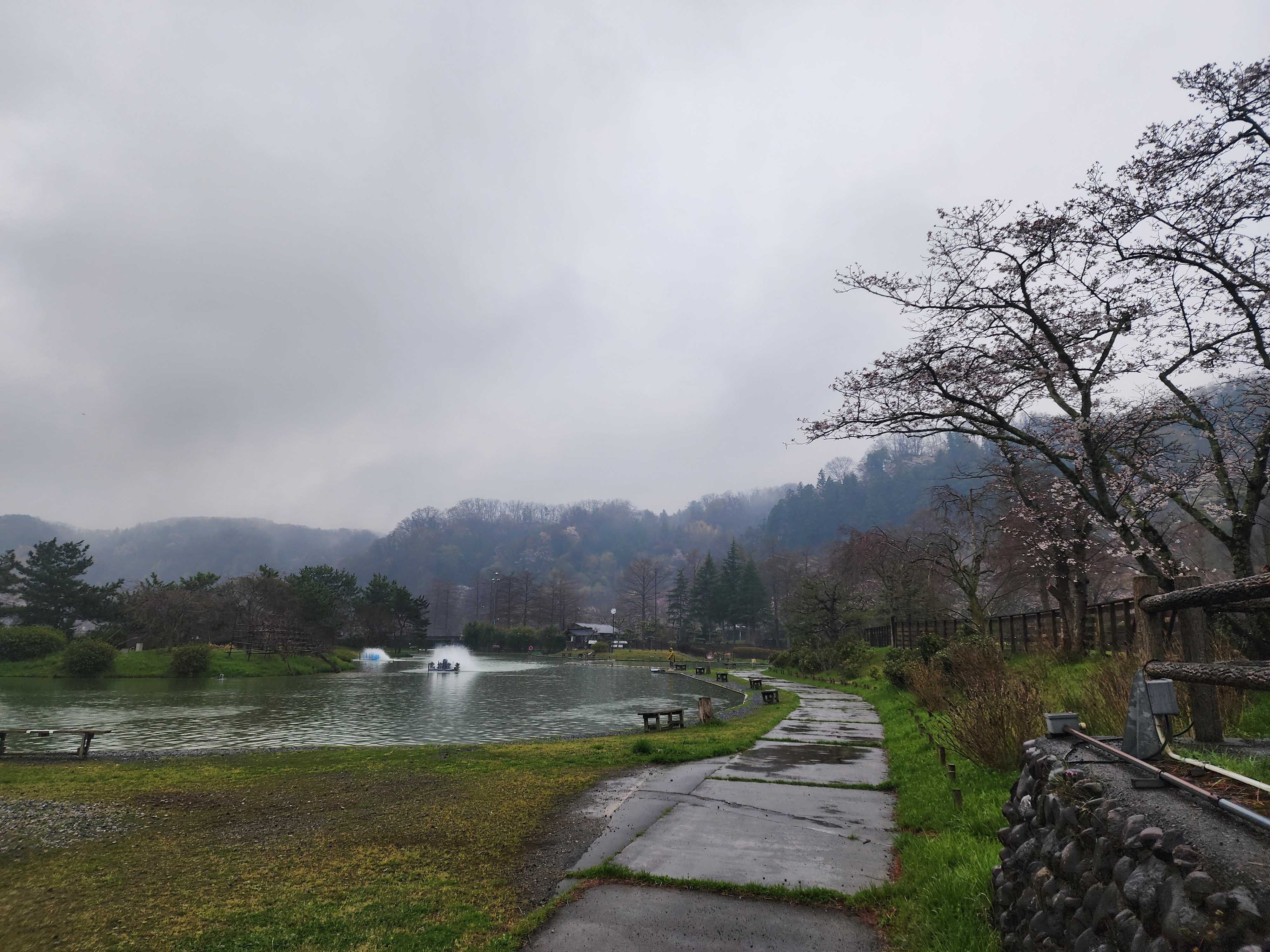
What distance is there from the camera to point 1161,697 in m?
3.81

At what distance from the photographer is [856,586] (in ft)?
159

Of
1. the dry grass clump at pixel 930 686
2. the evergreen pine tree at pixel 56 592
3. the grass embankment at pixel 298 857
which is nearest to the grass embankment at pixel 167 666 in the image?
the evergreen pine tree at pixel 56 592

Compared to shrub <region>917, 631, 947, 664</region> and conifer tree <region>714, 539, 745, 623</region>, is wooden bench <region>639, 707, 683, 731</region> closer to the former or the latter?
shrub <region>917, 631, 947, 664</region>

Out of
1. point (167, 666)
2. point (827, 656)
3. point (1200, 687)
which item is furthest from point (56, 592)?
point (1200, 687)

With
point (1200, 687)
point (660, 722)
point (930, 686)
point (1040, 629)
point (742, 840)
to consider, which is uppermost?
point (1200, 687)

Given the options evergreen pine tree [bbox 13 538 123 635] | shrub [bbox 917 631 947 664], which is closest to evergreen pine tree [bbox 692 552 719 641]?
evergreen pine tree [bbox 13 538 123 635]

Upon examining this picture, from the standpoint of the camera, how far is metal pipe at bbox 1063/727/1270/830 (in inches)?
94.2

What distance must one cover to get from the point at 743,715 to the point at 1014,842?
15.9 m

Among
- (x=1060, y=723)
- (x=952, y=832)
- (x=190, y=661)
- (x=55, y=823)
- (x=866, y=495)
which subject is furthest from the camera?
(x=866, y=495)

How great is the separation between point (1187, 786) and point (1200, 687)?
2.74m

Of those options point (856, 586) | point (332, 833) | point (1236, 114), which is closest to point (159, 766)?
point (332, 833)

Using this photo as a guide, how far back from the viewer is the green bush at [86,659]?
4091cm

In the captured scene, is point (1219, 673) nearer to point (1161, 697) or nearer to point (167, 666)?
point (1161, 697)

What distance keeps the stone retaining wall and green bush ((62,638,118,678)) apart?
176 feet
